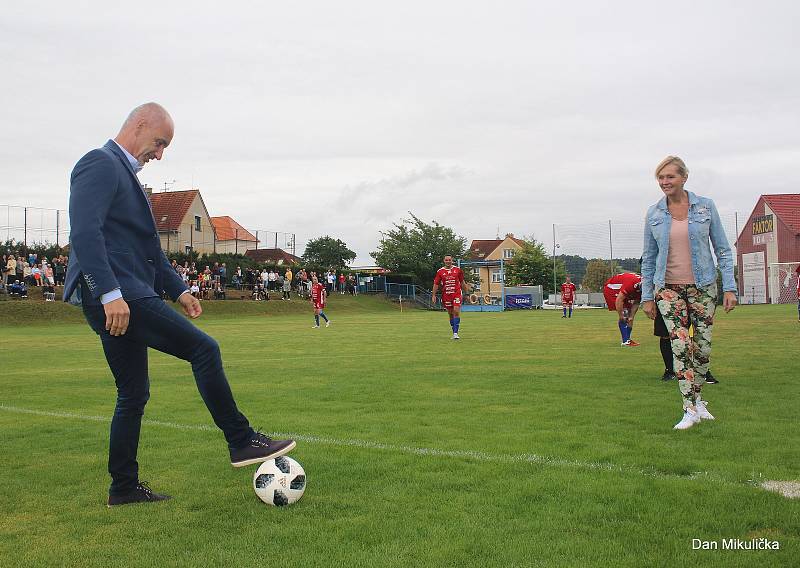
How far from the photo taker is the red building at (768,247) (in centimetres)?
6081

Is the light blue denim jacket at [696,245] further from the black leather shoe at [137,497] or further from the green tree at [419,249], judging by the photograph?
the green tree at [419,249]

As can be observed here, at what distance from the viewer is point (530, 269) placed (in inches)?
3506

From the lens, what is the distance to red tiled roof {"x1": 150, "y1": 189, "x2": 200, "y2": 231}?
6644 cm

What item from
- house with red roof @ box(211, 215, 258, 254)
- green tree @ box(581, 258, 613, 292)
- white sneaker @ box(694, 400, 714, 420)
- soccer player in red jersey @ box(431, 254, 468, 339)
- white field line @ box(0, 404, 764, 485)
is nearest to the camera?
white field line @ box(0, 404, 764, 485)

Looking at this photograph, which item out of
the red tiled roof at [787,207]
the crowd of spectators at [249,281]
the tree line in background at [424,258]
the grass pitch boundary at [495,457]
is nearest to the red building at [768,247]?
the red tiled roof at [787,207]

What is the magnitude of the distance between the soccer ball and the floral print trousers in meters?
3.67

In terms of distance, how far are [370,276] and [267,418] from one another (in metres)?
57.0

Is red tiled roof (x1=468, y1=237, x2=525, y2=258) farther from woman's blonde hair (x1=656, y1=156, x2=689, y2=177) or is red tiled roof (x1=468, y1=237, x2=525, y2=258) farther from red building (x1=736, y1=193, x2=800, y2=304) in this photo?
woman's blonde hair (x1=656, y1=156, x2=689, y2=177)

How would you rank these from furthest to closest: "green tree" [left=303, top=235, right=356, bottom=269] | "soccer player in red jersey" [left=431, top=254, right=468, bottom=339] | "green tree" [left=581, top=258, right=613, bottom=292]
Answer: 1. "green tree" [left=303, top=235, right=356, bottom=269]
2. "green tree" [left=581, top=258, right=613, bottom=292]
3. "soccer player in red jersey" [left=431, top=254, right=468, bottom=339]

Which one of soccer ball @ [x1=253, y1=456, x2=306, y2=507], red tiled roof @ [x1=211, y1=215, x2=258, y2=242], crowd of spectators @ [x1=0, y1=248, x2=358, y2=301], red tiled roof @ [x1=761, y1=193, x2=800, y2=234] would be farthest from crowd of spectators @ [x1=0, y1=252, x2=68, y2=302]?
red tiled roof @ [x1=761, y1=193, x2=800, y2=234]

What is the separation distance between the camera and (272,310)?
4544 centimetres

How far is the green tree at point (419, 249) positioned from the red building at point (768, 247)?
81.7ft

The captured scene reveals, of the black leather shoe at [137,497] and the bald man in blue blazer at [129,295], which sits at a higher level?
the bald man in blue blazer at [129,295]

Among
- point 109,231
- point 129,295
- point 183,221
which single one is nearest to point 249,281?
point 183,221
